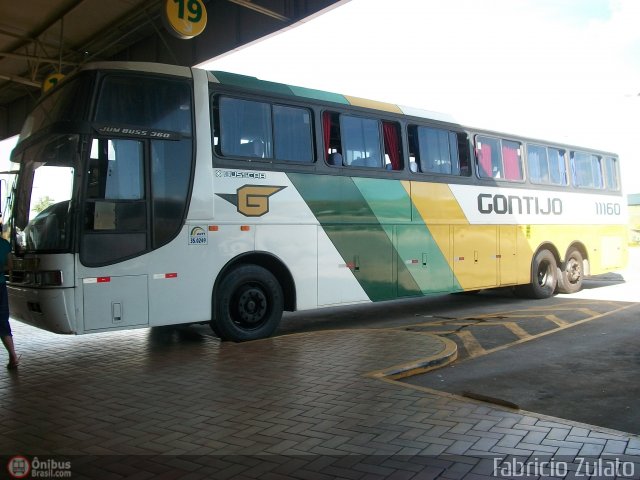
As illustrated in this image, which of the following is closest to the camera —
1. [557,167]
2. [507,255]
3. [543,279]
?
[507,255]

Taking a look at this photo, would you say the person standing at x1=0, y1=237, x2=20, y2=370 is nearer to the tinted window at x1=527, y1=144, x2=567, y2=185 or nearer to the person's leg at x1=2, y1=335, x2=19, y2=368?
the person's leg at x1=2, y1=335, x2=19, y2=368

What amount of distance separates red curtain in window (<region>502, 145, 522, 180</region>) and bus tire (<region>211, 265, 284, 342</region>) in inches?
269

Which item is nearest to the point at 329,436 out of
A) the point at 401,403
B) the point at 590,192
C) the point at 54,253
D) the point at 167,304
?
the point at 401,403

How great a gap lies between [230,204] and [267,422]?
3798 millimetres

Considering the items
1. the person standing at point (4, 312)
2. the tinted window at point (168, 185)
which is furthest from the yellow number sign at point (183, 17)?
the person standing at point (4, 312)

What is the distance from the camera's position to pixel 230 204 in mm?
7645

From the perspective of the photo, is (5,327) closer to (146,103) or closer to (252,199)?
(146,103)

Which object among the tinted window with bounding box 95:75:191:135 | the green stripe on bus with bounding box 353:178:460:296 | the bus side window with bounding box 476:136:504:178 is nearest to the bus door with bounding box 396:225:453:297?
the green stripe on bus with bounding box 353:178:460:296

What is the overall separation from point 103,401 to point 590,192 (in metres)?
13.8

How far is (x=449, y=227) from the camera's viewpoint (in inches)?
426

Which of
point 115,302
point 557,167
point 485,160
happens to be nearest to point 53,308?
point 115,302

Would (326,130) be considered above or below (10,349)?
above

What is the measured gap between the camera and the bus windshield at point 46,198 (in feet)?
21.3

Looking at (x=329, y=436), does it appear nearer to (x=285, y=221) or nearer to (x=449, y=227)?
(x=285, y=221)
